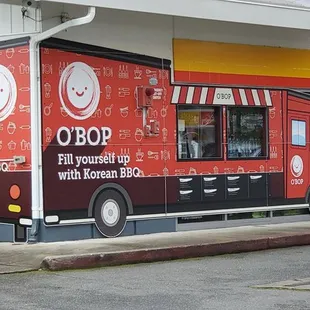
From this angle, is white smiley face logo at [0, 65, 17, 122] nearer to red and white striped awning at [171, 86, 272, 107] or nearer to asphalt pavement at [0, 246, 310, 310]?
red and white striped awning at [171, 86, 272, 107]

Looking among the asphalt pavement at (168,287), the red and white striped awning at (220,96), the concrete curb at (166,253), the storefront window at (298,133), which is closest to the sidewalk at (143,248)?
the concrete curb at (166,253)

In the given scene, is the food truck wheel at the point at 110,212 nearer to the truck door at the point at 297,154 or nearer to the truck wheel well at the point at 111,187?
the truck wheel well at the point at 111,187

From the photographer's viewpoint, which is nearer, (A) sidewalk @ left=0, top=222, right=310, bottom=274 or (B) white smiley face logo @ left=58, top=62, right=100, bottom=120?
(A) sidewalk @ left=0, top=222, right=310, bottom=274

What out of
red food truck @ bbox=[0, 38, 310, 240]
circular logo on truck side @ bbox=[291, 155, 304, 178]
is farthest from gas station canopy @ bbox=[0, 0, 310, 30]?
circular logo on truck side @ bbox=[291, 155, 304, 178]

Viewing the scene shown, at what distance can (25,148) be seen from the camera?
11633 millimetres

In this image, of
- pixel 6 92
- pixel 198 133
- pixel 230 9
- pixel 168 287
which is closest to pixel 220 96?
pixel 198 133

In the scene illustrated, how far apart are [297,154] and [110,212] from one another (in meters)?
4.52

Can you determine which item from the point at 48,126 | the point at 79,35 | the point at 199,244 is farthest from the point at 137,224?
the point at 79,35

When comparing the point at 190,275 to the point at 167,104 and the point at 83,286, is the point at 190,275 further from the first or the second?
the point at 167,104

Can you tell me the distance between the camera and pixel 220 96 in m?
13.4

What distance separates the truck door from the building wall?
220 inches

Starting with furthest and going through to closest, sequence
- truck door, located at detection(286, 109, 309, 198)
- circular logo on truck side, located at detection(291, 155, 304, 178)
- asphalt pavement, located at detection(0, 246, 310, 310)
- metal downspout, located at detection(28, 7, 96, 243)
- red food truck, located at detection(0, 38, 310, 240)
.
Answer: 1. circular logo on truck side, located at detection(291, 155, 304, 178)
2. truck door, located at detection(286, 109, 309, 198)
3. red food truck, located at detection(0, 38, 310, 240)
4. metal downspout, located at detection(28, 7, 96, 243)
5. asphalt pavement, located at detection(0, 246, 310, 310)

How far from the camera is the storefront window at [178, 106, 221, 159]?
13070mm

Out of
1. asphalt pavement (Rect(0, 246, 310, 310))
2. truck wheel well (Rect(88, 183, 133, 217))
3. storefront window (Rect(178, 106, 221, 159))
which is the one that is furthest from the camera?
storefront window (Rect(178, 106, 221, 159))
